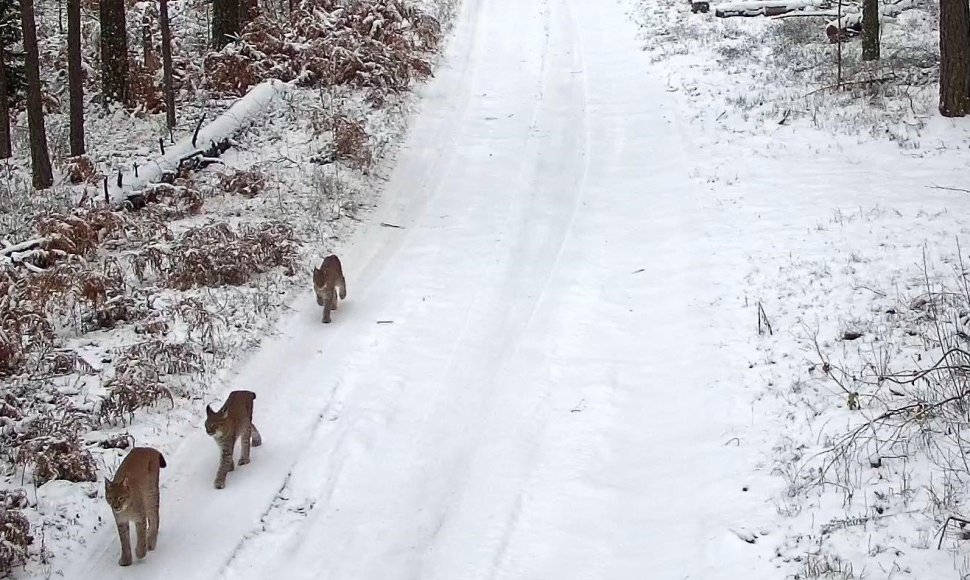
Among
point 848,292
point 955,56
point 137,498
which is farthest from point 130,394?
point 955,56

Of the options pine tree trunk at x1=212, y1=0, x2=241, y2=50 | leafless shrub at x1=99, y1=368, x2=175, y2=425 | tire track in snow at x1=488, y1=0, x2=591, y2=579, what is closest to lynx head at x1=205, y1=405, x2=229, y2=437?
leafless shrub at x1=99, y1=368, x2=175, y2=425

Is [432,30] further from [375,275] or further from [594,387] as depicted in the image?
[594,387]

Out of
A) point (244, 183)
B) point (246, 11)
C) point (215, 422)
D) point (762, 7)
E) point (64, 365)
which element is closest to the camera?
point (215, 422)

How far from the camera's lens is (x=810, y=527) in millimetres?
6340

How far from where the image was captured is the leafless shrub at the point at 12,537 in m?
6.16

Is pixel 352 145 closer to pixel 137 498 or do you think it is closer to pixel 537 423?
pixel 537 423

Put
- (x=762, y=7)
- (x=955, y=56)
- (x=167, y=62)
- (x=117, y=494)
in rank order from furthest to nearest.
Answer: (x=762, y=7) → (x=167, y=62) → (x=955, y=56) → (x=117, y=494)

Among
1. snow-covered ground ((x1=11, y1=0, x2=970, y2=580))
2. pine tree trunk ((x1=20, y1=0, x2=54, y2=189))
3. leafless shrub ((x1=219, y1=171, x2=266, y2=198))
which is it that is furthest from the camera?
pine tree trunk ((x1=20, y1=0, x2=54, y2=189))

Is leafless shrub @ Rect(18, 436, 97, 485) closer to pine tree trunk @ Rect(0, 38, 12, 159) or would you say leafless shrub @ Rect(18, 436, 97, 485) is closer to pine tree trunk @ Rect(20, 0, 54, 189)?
pine tree trunk @ Rect(20, 0, 54, 189)

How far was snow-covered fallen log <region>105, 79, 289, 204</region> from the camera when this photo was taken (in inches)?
535

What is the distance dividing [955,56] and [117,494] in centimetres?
1471

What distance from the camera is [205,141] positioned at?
49.9ft

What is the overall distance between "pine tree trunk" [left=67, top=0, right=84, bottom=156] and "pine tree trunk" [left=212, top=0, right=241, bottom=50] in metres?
4.49

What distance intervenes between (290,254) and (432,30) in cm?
1281
